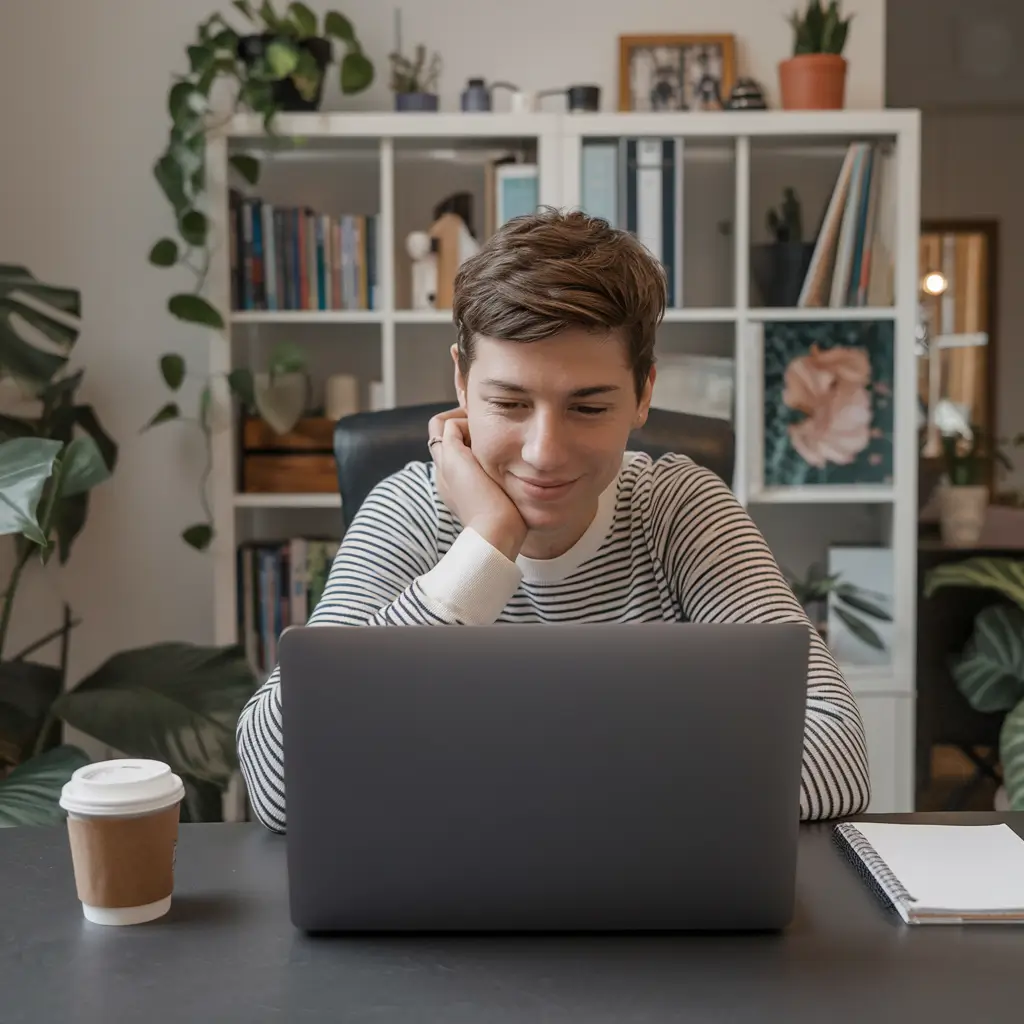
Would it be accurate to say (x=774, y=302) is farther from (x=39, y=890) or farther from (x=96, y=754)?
(x=39, y=890)

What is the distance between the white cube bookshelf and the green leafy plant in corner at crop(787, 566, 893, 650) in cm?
4

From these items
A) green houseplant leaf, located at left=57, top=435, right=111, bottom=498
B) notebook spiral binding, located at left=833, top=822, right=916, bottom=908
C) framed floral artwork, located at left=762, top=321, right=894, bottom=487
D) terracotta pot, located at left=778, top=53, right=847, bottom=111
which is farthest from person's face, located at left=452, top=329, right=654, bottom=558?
terracotta pot, located at left=778, top=53, right=847, bottom=111

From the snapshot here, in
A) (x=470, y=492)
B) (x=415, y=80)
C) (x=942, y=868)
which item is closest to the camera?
(x=942, y=868)

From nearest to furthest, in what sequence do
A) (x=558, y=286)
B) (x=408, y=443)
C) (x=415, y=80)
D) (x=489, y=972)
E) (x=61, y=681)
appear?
(x=489, y=972) < (x=558, y=286) < (x=408, y=443) < (x=61, y=681) < (x=415, y=80)

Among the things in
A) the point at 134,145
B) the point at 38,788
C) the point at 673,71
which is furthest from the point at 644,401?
the point at 134,145

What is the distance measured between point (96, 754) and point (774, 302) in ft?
6.01

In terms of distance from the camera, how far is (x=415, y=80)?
9.34 feet

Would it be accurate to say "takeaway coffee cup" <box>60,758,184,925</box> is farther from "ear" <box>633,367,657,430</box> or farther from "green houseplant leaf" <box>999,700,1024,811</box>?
"green houseplant leaf" <box>999,700,1024,811</box>

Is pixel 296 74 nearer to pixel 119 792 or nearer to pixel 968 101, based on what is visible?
pixel 968 101

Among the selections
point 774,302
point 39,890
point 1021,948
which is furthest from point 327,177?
point 1021,948

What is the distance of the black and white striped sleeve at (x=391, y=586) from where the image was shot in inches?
47.0

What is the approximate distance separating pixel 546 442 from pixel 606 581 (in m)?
0.28

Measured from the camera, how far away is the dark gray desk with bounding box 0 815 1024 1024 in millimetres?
746

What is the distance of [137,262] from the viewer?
3.01m
